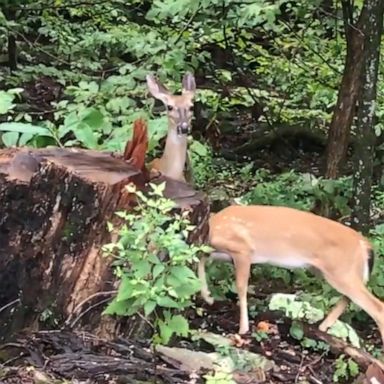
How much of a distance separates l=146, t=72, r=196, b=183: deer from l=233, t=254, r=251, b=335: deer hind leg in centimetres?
146

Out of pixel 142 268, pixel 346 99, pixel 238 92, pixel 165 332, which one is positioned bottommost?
pixel 165 332

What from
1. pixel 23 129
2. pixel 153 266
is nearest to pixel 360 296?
pixel 153 266

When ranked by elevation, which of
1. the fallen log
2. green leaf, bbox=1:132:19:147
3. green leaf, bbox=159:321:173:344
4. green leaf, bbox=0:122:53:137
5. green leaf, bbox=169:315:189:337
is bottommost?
the fallen log

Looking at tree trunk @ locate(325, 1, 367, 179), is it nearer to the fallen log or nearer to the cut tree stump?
the cut tree stump

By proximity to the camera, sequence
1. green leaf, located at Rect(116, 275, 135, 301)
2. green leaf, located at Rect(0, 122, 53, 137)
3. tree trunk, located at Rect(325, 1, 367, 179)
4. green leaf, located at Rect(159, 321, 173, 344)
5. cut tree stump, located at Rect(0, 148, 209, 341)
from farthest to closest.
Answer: tree trunk, located at Rect(325, 1, 367, 179), green leaf, located at Rect(0, 122, 53, 137), cut tree stump, located at Rect(0, 148, 209, 341), green leaf, located at Rect(159, 321, 173, 344), green leaf, located at Rect(116, 275, 135, 301)

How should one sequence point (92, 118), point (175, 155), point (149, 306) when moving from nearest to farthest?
point (149, 306), point (92, 118), point (175, 155)

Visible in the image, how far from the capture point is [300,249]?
5660mm

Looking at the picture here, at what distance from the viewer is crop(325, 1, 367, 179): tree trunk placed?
27.3 ft

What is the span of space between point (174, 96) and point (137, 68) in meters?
0.90

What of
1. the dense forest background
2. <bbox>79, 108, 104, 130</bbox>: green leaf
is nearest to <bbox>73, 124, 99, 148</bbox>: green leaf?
the dense forest background

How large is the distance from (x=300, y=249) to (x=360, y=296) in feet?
1.40

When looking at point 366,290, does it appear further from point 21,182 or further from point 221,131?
point 221,131

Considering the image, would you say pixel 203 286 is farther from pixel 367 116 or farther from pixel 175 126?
pixel 367 116

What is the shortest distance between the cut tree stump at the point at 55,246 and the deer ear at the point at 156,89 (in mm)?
2547
